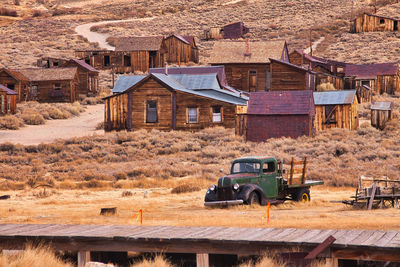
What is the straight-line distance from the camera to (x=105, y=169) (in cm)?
3312

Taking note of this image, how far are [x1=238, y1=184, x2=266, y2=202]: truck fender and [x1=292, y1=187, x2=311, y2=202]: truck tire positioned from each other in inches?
79.8

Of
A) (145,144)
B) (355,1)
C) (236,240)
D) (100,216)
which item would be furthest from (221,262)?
(355,1)

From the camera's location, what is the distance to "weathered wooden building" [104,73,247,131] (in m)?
43.2

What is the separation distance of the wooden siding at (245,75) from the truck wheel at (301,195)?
36104mm

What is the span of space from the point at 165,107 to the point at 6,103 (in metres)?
17.5

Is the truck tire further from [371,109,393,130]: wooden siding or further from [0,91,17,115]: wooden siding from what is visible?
[0,91,17,115]: wooden siding

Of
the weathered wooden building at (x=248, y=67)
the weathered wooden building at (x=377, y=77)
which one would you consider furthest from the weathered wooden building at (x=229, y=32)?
the weathered wooden building at (x=248, y=67)

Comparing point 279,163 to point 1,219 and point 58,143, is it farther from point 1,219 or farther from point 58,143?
point 58,143

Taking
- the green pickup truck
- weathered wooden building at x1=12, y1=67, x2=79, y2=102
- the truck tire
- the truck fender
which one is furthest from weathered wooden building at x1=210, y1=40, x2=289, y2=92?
the truck fender

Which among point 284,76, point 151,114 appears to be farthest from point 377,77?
point 151,114

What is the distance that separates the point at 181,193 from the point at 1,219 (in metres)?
9.08

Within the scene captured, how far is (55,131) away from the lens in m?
49.8

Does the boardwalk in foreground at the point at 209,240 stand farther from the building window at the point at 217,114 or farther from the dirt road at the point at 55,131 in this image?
the dirt road at the point at 55,131

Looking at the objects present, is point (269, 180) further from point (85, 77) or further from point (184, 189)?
point (85, 77)
